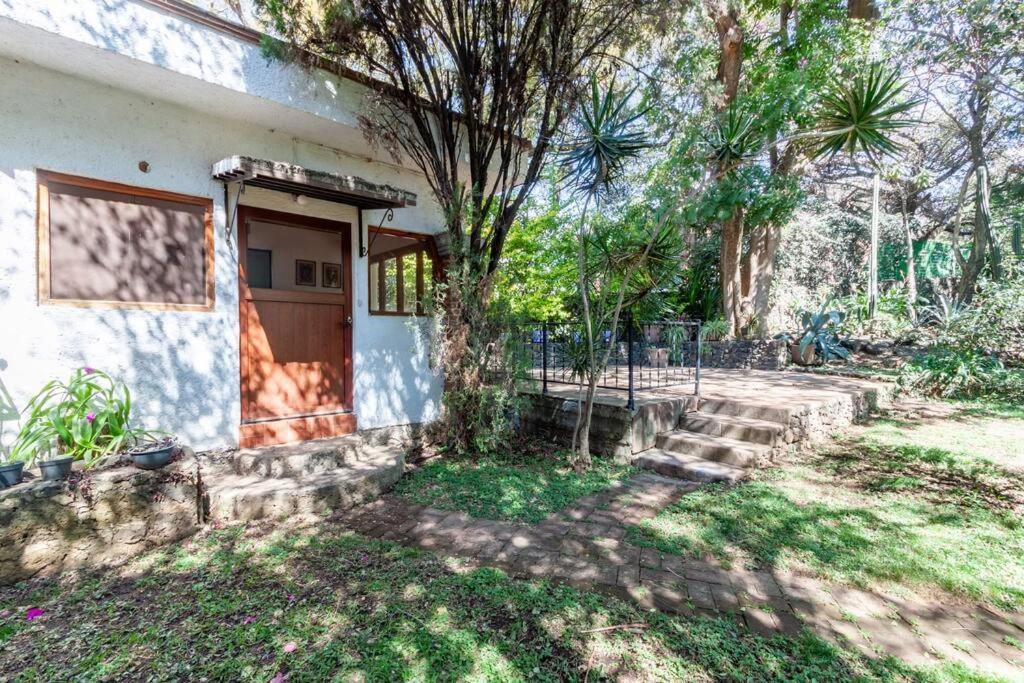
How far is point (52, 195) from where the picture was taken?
3379 millimetres

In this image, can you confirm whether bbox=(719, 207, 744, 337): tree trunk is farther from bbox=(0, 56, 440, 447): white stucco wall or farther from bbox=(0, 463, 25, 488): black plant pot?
bbox=(0, 463, 25, 488): black plant pot

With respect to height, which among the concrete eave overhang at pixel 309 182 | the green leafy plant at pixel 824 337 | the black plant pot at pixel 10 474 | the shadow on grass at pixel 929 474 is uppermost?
the concrete eave overhang at pixel 309 182

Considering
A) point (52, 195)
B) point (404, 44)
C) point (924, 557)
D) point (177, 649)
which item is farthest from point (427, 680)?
point (404, 44)

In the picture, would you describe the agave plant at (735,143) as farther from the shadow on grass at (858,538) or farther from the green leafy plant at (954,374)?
the green leafy plant at (954,374)

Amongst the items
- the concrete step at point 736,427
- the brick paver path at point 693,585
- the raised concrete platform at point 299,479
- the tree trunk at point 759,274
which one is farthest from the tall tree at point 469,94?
the tree trunk at point 759,274

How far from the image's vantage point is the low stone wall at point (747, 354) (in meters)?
9.12

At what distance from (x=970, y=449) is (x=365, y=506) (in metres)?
5.72

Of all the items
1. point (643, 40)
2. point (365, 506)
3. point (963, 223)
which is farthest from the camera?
point (963, 223)

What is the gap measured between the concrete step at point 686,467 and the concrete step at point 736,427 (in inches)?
21.4

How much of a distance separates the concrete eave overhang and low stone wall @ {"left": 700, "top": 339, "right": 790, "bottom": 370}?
7.68 meters

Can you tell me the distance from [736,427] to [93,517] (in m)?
5.29

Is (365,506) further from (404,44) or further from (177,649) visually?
(404,44)

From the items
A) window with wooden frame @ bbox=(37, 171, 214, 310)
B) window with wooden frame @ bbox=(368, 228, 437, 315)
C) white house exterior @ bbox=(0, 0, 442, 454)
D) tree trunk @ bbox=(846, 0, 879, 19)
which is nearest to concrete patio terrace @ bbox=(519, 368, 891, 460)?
window with wooden frame @ bbox=(368, 228, 437, 315)

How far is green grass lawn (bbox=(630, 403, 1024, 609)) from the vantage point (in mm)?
2744
